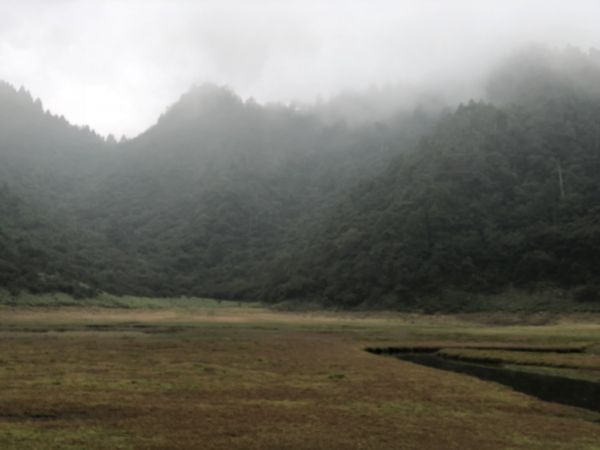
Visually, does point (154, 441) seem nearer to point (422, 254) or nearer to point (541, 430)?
point (541, 430)

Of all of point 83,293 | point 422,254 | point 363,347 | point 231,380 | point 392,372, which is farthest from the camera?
point 422,254

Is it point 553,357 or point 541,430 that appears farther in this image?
point 553,357

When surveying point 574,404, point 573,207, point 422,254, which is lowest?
point 574,404

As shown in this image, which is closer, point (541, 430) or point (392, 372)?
point (541, 430)

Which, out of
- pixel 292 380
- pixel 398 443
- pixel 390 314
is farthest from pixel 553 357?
pixel 390 314

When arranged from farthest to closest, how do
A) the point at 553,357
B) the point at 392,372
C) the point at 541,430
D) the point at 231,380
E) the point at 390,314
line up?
the point at 390,314
the point at 553,357
the point at 392,372
the point at 231,380
the point at 541,430

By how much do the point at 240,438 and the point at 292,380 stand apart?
62.4 feet

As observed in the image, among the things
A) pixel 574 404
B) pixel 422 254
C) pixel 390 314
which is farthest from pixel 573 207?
pixel 574 404

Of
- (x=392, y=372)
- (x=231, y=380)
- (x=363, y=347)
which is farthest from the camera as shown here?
(x=363, y=347)

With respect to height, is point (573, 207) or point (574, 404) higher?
point (573, 207)

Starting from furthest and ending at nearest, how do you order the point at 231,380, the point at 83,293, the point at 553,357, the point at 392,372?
the point at 83,293
the point at 553,357
the point at 392,372
the point at 231,380

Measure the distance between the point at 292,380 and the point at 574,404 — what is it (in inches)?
776

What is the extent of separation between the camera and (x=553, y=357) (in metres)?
63.3

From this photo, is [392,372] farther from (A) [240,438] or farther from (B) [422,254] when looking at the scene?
→ (B) [422,254]
